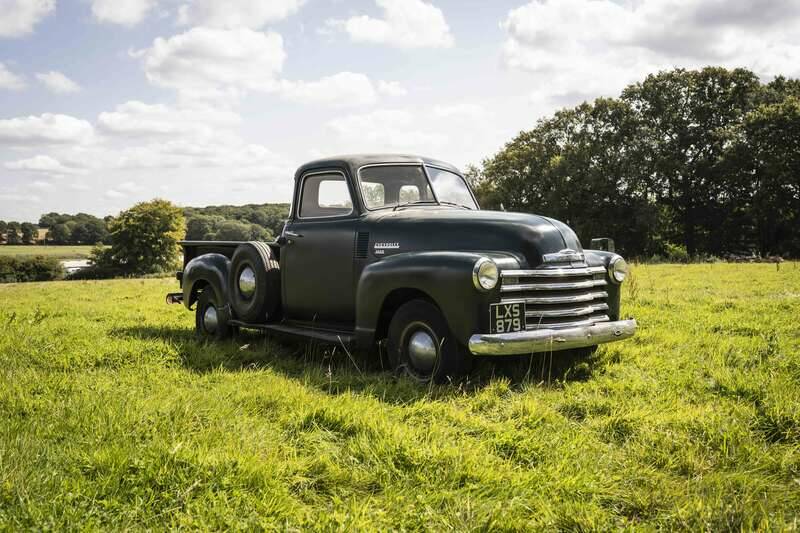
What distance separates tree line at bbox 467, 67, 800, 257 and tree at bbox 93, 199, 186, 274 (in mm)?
31634

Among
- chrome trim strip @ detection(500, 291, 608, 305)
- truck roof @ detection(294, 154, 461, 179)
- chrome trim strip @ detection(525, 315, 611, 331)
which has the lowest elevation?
chrome trim strip @ detection(525, 315, 611, 331)

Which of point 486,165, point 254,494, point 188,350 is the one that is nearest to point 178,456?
point 254,494

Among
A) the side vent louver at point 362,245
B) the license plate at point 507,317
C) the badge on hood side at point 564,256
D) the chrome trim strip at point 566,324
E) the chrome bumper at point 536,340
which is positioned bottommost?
the chrome bumper at point 536,340

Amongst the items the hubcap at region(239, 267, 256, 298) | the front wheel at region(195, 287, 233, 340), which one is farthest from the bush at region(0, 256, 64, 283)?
the hubcap at region(239, 267, 256, 298)

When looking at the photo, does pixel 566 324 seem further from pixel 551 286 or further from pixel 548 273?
pixel 548 273

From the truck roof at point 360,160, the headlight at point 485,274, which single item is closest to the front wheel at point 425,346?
the headlight at point 485,274

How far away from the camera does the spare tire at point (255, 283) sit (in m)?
6.78

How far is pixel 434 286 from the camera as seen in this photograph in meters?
4.92

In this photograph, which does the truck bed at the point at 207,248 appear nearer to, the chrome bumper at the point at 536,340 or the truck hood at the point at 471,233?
the truck hood at the point at 471,233

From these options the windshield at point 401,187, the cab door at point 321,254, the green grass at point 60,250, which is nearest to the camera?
the cab door at point 321,254

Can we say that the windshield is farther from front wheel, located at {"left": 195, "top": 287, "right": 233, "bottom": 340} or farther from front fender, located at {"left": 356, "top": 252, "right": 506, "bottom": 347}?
front wheel, located at {"left": 195, "top": 287, "right": 233, "bottom": 340}

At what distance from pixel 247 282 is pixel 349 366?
1.82 metres

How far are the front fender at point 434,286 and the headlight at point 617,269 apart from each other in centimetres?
171

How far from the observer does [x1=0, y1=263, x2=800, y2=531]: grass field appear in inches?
113
